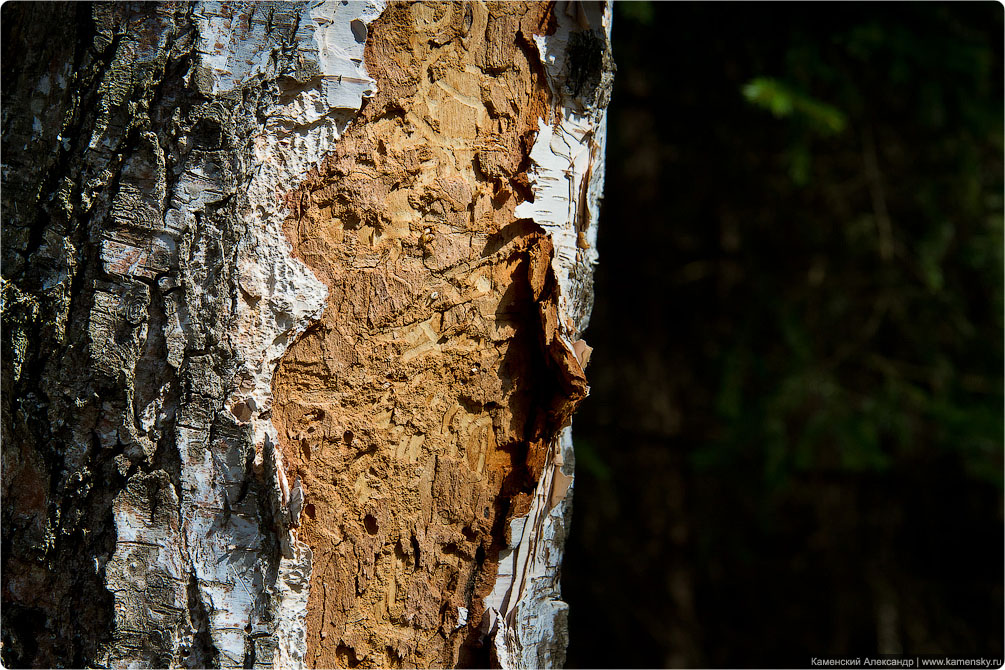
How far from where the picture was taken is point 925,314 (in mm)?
2104

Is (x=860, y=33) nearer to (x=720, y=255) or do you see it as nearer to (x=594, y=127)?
(x=720, y=255)

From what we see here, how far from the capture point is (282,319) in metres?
0.71

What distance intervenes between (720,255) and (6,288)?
81.4 inches

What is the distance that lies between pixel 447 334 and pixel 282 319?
185 millimetres

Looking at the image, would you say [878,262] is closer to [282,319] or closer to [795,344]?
[795,344]

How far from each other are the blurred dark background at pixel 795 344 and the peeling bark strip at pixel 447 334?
836 millimetres

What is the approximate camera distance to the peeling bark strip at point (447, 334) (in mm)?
731

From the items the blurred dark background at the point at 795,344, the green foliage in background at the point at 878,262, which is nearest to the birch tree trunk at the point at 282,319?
the blurred dark background at the point at 795,344

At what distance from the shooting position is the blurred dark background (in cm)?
181

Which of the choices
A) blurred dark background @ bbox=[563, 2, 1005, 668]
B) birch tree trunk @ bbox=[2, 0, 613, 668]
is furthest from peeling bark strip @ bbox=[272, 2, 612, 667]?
blurred dark background @ bbox=[563, 2, 1005, 668]

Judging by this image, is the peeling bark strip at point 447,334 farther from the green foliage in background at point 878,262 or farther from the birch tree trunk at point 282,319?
A: the green foliage in background at point 878,262

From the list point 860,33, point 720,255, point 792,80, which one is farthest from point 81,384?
point 720,255

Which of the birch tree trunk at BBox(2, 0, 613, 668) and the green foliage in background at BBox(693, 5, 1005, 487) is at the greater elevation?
the green foliage in background at BBox(693, 5, 1005, 487)

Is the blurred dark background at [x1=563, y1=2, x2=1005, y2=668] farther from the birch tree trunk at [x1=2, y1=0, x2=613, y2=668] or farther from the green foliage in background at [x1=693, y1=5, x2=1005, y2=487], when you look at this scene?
the birch tree trunk at [x1=2, y1=0, x2=613, y2=668]
